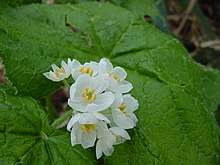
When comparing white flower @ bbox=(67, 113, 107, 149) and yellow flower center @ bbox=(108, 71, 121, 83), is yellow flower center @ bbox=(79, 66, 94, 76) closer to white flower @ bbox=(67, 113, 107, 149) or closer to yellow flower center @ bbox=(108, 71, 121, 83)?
yellow flower center @ bbox=(108, 71, 121, 83)

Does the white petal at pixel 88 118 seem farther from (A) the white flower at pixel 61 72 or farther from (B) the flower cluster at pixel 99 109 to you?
(A) the white flower at pixel 61 72

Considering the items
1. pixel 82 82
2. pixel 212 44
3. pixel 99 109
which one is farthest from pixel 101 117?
pixel 212 44

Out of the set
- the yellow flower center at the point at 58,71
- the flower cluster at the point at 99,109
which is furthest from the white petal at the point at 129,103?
the yellow flower center at the point at 58,71

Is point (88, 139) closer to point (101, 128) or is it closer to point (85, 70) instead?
point (101, 128)

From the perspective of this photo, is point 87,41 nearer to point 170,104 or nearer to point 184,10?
point 170,104

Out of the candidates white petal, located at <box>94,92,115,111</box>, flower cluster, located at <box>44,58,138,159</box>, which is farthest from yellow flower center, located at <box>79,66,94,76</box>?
white petal, located at <box>94,92,115,111</box>
